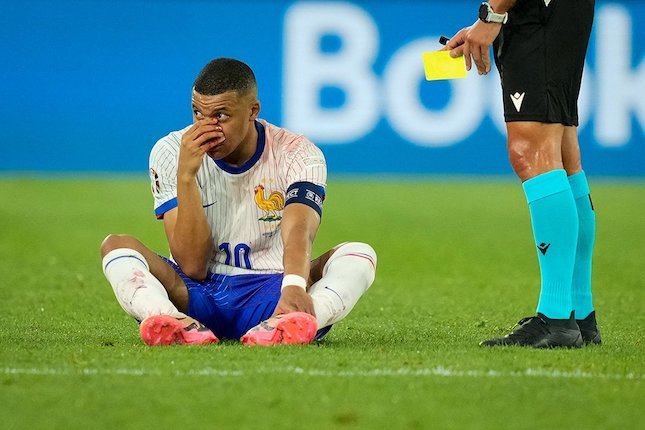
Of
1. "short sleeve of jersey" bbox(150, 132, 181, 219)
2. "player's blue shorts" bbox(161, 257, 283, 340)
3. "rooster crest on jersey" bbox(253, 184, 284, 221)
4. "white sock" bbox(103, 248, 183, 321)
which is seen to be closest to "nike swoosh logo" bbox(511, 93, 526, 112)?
"rooster crest on jersey" bbox(253, 184, 284, 221)

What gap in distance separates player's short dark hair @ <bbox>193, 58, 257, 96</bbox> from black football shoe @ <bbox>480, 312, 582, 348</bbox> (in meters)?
1.31

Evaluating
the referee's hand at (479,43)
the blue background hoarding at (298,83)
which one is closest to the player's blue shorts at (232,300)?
the referee's hand at (479,43)

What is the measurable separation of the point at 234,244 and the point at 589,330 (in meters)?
1.40

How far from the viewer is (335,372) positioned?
12.6ft

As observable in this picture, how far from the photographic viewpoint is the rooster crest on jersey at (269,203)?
16.0ft

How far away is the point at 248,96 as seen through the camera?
4742 millimetres

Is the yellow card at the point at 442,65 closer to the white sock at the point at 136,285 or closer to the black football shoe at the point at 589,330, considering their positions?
the black football shoe at the point at 589,330

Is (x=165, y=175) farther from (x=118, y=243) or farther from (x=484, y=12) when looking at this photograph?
(x=484, y=12)

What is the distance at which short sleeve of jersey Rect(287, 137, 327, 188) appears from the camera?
4.79 meters

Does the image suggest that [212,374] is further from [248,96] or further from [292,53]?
[292,53]

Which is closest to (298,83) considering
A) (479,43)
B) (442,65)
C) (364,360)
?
(442,65)

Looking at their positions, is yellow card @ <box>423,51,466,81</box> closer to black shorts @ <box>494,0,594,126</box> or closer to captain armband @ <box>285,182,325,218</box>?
black shorts @ <box>494,0,594,126</box>

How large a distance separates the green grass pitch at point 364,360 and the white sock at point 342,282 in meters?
0.13

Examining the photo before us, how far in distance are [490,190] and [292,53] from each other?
260cm
